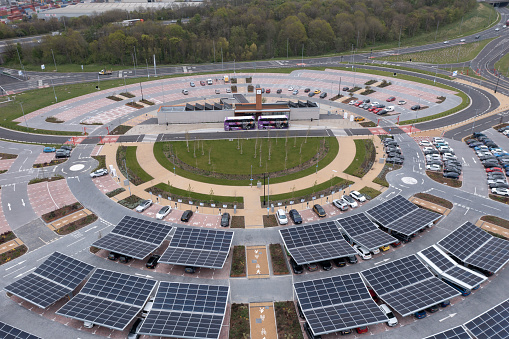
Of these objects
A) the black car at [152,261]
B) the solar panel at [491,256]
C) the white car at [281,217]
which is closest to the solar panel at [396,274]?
the solar panel at [491,256]

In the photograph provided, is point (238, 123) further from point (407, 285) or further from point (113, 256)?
point (407, 285)

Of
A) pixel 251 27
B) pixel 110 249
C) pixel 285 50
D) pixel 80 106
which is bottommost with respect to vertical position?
pixel 110 249

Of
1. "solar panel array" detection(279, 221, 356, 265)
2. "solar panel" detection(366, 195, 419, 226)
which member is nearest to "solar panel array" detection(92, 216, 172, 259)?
"solar panel array" detection(279, 221, 356, 265)

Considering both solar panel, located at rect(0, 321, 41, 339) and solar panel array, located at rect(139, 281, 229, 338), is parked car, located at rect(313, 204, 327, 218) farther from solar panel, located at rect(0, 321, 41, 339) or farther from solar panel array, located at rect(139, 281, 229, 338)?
solar panel, located at rect(0, 321, 41, 339)

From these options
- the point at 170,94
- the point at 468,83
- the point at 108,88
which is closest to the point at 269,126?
the point at 170,94

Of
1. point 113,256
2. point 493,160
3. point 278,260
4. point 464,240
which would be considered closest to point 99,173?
point 113,256

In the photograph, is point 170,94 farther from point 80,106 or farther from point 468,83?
point 468,83
